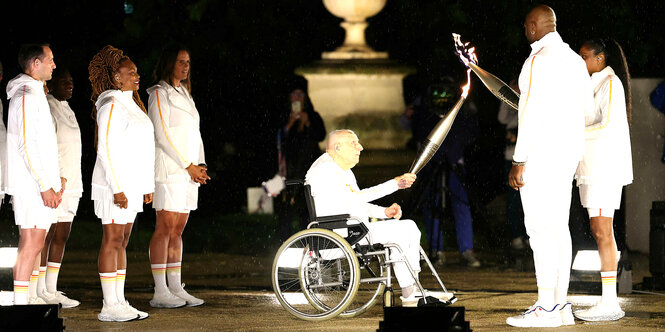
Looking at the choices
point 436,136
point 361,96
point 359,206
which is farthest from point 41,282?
point 361,96

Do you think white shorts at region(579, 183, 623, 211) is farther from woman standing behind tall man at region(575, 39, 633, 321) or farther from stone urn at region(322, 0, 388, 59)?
stone urn at region(322, 0, 388, 59)

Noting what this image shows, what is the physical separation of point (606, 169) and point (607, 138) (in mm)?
218

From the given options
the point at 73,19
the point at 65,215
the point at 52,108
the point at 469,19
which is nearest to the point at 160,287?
the point at 65,215

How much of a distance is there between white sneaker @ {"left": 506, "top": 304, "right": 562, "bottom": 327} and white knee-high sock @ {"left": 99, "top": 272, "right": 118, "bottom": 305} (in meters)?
2.82

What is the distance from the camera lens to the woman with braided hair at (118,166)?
10297mm

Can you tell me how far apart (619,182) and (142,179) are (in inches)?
133

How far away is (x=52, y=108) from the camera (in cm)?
1109

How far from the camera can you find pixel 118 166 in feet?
33.8

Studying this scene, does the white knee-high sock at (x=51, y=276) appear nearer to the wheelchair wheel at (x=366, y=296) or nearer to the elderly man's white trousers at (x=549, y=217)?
the wheelchair wheel at (x=366, y=296)

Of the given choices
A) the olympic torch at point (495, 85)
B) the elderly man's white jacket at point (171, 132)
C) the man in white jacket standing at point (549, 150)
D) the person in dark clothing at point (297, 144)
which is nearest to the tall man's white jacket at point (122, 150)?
the elderly man's white jacket at point (171, 132)

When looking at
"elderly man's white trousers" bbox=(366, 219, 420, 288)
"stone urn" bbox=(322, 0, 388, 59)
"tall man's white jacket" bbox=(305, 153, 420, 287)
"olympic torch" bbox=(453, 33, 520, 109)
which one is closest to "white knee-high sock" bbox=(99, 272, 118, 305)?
"tall man's white jacket" bbox=(305, 153, 420, 287)

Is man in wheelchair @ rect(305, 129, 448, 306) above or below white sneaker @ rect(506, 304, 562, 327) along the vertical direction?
above

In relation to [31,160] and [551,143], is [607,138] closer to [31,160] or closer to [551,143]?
[551,143]

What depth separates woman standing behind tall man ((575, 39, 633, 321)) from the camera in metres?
10.3
